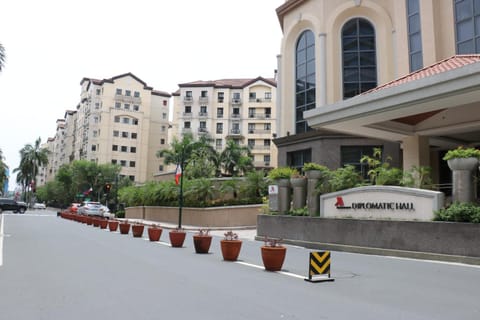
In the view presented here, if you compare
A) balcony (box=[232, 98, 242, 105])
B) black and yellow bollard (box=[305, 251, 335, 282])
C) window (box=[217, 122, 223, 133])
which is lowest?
black and yellow bollard (box=[305, 251, 335, 282])

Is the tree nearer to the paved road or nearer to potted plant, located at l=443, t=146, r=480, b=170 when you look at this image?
potted plant, located at l=443, t=146, r=480, b=170

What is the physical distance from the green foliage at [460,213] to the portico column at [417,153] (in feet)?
26.2

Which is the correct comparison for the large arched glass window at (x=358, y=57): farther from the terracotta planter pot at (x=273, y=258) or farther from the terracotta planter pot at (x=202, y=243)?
the terracotta planter pot at (x=273, y=258)

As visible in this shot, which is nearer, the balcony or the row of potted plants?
the row of potted plants

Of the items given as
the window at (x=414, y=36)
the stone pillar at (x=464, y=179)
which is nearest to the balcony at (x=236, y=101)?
the window at (x=414, y=36)

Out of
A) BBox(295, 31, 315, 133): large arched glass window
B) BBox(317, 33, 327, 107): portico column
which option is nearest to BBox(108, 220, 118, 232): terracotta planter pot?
BBox(295, 31, 315, 133): large arched glass window

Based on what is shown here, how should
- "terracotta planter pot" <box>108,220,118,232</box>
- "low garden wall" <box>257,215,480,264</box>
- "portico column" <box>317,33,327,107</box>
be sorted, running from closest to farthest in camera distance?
1. "low garden wall" <box>257,215,480,264</box>
2. "terracotta planter pot" <box>108,220,118,232</box>
3. "portico column" <box>317,33,327,107</box>

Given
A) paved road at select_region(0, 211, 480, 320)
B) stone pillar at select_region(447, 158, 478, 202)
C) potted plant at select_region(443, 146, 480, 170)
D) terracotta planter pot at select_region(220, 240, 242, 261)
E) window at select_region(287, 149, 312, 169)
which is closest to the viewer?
paved road at select_region(0, 211, 480, 320)

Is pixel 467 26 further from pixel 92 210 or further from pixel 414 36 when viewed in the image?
pixel 92 210

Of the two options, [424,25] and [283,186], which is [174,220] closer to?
[283,186]

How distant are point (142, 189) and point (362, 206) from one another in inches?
1223

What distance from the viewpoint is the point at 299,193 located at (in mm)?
18625

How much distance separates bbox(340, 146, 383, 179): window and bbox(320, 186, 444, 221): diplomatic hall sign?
10.6 m

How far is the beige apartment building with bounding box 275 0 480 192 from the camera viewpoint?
53.6ft
